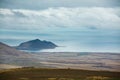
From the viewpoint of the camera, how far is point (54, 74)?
13078 millimetres

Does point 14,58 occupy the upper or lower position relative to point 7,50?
lower

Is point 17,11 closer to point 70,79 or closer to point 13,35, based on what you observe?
point 13,35

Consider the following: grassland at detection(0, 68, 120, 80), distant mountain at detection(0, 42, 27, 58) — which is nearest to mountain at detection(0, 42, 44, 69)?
distant mountain at detection(0, 42, 27, 58)

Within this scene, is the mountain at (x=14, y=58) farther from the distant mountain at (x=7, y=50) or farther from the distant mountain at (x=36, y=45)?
the distant mountain at (x=36, y=45)

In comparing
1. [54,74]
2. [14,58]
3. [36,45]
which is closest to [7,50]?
[14,58]

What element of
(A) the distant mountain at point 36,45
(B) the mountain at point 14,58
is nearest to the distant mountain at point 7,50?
(B) the mountain at point 14,58

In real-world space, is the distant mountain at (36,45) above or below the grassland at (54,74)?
above

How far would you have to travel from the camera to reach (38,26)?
13.1 metres

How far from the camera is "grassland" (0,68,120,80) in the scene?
1301 cm

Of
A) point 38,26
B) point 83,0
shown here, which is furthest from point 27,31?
point 83,0

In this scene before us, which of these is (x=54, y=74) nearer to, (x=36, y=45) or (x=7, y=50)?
(x=36, y=45)

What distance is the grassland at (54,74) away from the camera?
42.7 ft

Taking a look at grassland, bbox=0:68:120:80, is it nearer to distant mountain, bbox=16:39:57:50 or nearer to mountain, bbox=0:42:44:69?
mountain, bbox=0:42:44:69

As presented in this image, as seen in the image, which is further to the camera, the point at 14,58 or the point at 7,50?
the point at 14,58
